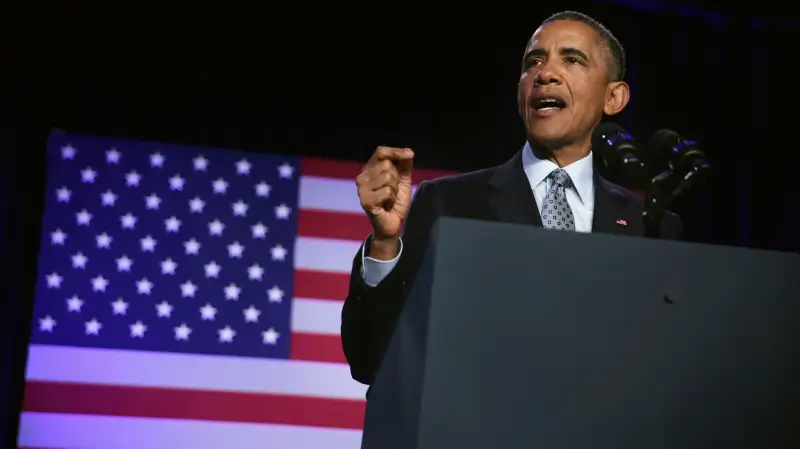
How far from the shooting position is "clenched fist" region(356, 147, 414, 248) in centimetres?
109

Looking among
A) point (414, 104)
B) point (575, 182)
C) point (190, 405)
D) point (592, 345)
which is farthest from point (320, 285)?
point (592, 345)

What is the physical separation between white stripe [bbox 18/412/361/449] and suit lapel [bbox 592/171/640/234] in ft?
6.52

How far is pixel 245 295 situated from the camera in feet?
11.1

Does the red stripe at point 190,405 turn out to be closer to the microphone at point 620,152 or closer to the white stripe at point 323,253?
the white stripe at point 323,253

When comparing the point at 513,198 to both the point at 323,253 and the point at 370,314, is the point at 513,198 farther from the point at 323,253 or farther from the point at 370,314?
the point at 323,253

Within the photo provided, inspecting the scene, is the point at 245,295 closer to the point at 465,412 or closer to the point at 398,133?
the point at 398,133

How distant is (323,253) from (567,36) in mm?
1946

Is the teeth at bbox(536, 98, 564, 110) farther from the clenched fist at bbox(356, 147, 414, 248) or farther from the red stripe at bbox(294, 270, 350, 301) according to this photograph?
the red stripe at bbox(294, 270, 350, 301)

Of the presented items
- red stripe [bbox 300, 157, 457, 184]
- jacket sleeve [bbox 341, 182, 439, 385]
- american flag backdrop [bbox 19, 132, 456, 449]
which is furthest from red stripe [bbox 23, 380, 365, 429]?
jacket sleeve [bbox 341, 182, 439, 385]

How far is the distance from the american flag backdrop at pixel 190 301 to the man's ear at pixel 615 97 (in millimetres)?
1820

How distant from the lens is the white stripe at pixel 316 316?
134 inches

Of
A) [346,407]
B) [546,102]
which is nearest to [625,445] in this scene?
[546,102]

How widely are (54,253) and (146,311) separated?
403 mm

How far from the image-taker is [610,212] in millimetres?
1551
